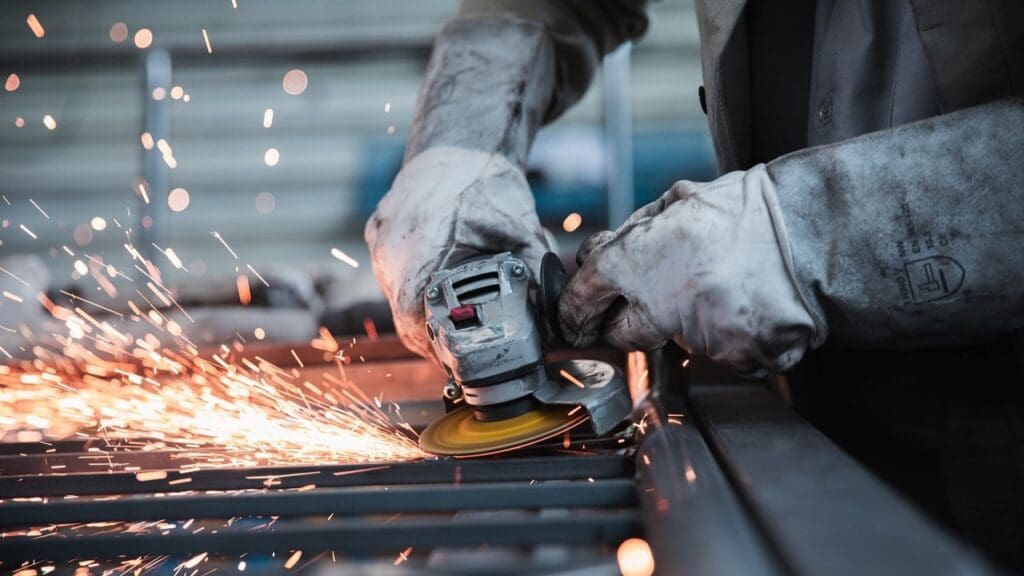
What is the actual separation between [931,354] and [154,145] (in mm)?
3189

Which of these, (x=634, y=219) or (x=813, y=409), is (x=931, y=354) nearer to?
(x=813, y=409)

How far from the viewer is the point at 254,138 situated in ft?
17.0

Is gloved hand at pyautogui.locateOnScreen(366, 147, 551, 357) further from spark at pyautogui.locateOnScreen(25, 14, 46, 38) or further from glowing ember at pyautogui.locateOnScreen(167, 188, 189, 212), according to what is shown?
spark at pyautogui.locateOnScreen(25, 14, 46, 38)

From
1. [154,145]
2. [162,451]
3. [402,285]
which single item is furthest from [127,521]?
[154,145]

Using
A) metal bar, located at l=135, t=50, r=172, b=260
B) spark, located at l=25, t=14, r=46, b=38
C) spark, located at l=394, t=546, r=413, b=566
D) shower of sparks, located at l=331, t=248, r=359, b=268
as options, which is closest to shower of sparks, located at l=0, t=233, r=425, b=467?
spark, located at l=394, t=546, r=413, b=566

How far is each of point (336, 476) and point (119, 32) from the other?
17.1 feet

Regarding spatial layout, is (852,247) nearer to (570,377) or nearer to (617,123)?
(570,377)

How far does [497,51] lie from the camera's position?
1.71 metres

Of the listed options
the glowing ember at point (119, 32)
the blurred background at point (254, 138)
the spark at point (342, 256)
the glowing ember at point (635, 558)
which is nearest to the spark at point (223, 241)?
the blurred background at point (254, 138)

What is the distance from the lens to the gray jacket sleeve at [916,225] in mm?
1019

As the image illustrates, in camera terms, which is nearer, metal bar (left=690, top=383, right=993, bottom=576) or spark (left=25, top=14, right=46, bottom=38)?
metal bar (left=690, top=383, right=993, bottom=576)

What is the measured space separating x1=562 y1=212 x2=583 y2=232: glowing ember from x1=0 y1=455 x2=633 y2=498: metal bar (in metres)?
3.61

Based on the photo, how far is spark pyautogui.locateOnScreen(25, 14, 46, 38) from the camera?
5.39 metres

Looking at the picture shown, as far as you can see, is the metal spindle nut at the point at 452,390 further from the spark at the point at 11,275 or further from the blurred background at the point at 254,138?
the blurred background at the point at 254,138
